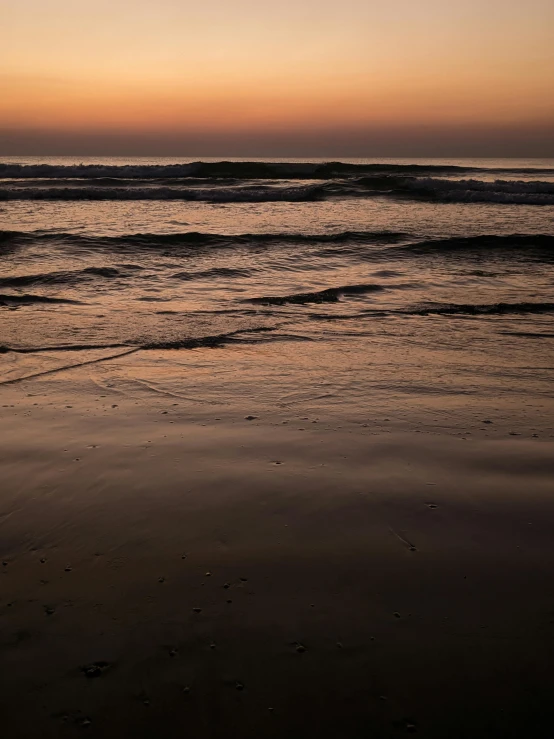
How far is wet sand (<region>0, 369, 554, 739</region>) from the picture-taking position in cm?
167

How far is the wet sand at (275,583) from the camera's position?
1.67m

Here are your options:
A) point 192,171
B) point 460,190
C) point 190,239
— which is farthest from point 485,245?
point 192,171

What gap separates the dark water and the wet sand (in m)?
1.57

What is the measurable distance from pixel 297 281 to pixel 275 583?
23.2 ft

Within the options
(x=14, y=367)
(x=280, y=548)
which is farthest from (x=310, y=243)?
(x=280, y=548)

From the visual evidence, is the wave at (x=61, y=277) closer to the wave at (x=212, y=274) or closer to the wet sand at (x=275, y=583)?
the wave at (x=212, y=274)

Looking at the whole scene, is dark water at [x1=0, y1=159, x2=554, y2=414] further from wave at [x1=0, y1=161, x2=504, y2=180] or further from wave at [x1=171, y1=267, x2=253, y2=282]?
wave at [x1=0, y1=161, x2=504, y2=180]

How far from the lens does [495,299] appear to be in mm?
7836

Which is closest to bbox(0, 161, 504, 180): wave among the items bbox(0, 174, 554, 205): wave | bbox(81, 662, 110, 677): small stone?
bbox(0, 174, 554, 205): wave

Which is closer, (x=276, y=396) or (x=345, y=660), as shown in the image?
(x=345, y=660)

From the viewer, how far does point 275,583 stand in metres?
2.19

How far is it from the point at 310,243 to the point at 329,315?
5956mm

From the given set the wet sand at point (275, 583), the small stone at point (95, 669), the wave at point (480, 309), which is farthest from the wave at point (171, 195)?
the small stone at point (95, 669)

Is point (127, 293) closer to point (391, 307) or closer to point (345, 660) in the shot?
point (391, 307)
